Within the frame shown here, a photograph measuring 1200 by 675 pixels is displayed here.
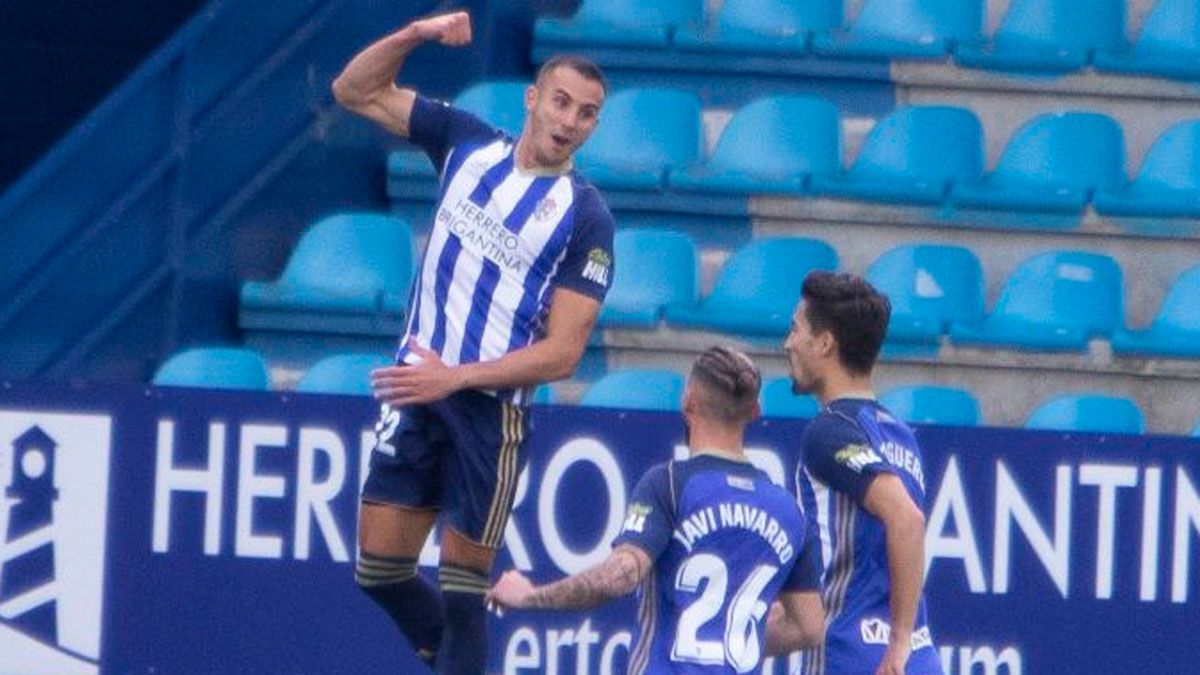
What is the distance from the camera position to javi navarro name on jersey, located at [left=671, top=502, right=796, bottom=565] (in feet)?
15.8

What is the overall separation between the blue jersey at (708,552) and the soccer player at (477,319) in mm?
959

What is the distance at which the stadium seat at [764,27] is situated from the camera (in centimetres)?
919

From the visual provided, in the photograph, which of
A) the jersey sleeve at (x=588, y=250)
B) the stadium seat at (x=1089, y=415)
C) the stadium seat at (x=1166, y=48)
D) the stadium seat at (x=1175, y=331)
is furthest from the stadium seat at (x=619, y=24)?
the jersey sleeve at (x=588, y=250)

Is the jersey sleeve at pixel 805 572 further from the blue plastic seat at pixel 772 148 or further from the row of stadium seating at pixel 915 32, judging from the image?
the row of stadium seating at pixel 915 32

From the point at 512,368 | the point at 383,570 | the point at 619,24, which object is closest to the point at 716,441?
the point at 512,368

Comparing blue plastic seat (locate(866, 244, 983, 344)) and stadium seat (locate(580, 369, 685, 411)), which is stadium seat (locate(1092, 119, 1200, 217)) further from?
stadium seat (locate(580, 369, 685, 411))

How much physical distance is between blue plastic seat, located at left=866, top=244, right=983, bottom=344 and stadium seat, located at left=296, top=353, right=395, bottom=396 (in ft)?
5.37

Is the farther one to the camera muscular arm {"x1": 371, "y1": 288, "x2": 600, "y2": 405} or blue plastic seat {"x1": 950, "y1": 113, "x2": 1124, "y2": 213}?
blue plastic seat {"x1": 950, "y1": 113, "x2": 1124, "y2": 213}

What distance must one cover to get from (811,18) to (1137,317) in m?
1.63

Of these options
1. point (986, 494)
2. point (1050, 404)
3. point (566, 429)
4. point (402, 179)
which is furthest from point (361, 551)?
point (402, 179)

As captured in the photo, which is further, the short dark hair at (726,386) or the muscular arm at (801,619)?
the muscular arm at (801,619)

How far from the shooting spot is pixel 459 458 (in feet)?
19.1

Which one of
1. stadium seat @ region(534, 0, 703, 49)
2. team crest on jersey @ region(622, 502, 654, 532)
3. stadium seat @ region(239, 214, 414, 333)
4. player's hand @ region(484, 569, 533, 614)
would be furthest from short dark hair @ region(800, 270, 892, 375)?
stadium seat @ region(534, 0, 703, 49)

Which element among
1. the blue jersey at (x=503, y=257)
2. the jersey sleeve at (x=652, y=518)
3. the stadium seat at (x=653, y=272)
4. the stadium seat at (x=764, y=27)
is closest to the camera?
the jersey sleeve at (x=652, y=518)
